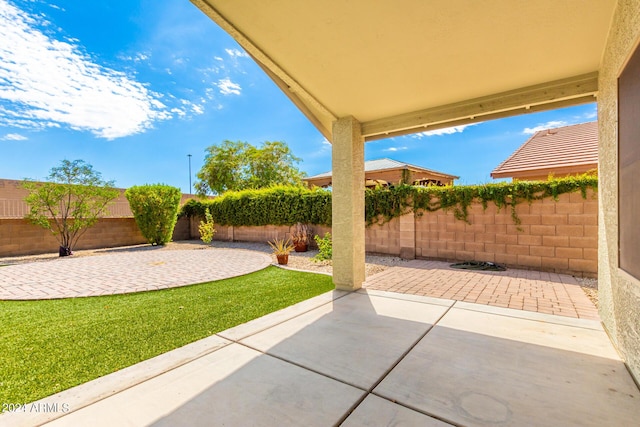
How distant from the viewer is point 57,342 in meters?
2.80

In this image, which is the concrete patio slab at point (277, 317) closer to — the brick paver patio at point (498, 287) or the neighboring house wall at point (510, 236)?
the brick paver patio at point (498, 287)

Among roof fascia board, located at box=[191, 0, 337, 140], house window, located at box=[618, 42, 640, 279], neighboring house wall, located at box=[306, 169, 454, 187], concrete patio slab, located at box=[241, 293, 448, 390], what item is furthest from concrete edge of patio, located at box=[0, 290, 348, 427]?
neighboring house wall, located at box=[306, 169, 454, 187]

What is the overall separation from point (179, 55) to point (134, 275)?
887 centimetres

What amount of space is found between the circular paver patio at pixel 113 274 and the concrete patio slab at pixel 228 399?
3603 millimetres

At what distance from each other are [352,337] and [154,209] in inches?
486

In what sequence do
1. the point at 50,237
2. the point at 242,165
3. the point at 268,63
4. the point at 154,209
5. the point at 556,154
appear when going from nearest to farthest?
the point at 268,63 < the point at 556,154 < the point at 50,237 < the point at 154,209 < the point at 242,165

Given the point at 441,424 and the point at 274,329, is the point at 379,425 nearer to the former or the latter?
the point at 441,424

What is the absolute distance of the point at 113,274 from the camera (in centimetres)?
637

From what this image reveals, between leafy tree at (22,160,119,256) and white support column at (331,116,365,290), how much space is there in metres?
10.1

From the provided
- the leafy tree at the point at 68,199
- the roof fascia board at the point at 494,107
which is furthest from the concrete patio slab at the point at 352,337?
the leafy tree at the point at 68,199

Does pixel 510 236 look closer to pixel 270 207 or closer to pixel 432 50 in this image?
pixel 432 50

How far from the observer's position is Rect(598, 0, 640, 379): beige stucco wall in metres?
1.99

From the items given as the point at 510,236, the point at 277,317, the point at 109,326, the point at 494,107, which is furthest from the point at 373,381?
the point at 510,236

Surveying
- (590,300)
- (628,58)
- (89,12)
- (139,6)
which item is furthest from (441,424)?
(89,12)
